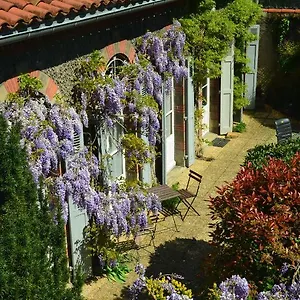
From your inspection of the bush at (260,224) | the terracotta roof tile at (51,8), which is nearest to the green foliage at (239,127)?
the bush at (260,224)

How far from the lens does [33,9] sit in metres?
5.75

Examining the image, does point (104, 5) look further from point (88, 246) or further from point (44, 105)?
point (88, 246)

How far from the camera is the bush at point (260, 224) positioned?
19.5 feet

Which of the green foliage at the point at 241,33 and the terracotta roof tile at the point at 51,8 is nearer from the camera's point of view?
the terracotta roof tile at the point at 51,8

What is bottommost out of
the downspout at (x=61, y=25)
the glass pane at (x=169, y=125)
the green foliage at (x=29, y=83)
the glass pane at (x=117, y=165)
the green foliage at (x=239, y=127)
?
the green foliage at (x=239, y=127)

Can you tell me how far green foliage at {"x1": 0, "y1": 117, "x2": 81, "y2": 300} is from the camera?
4.42 meters

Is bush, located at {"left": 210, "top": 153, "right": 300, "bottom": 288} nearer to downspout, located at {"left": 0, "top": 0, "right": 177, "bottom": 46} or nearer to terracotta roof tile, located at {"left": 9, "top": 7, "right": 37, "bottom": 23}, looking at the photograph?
downspout, located at {"left": 0, "top": 0, "right": 177, "bottom": 46}

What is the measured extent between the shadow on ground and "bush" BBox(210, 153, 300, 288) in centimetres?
118

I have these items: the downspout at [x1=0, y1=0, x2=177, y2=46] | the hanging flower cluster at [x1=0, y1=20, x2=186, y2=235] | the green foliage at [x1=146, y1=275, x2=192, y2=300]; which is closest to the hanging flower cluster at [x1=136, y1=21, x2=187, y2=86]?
the hanging flower cluster at [x1=0, y1=20, x2=186, y2=235]

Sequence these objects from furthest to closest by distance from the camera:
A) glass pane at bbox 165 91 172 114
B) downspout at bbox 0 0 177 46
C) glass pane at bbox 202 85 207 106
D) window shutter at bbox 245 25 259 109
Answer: window shutter at bbox 245 25 259 109 → glass pane at bbox 202 85 207 106 → glass pane at bbox 165 91 172 114 → downspout at bbox 0 0 177 46

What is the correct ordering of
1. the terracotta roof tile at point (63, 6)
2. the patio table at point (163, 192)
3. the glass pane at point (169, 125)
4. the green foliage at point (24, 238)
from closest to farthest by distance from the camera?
the green foliage at point (24, 238) → the terracotta roof tile at point (63, 6) → the patio table at point (163, 192) → the glass pane at point (169, 125)

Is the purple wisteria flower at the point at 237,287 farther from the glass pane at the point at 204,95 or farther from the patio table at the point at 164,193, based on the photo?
the glass pane at the point at 204,95

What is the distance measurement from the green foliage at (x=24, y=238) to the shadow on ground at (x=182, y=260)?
8.92 ft

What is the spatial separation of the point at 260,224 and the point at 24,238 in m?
2.62
